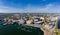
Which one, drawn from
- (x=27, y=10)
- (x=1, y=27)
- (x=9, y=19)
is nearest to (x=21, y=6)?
(x=27, y=10)

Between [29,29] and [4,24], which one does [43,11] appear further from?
[4,24]

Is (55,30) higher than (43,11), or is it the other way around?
(43,11)

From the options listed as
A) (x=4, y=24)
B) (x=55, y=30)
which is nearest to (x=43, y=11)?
(x=55, y=30)

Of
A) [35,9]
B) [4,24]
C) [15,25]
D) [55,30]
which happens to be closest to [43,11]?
[35,9]

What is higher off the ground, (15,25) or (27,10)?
(27,10)

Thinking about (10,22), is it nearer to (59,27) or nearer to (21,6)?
(21,6)

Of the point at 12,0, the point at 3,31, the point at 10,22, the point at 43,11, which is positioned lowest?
the point at 3,31

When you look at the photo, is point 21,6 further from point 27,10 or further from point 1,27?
point 1,27

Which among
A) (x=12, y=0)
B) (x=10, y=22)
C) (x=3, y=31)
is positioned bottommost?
(x=3, y=31)
